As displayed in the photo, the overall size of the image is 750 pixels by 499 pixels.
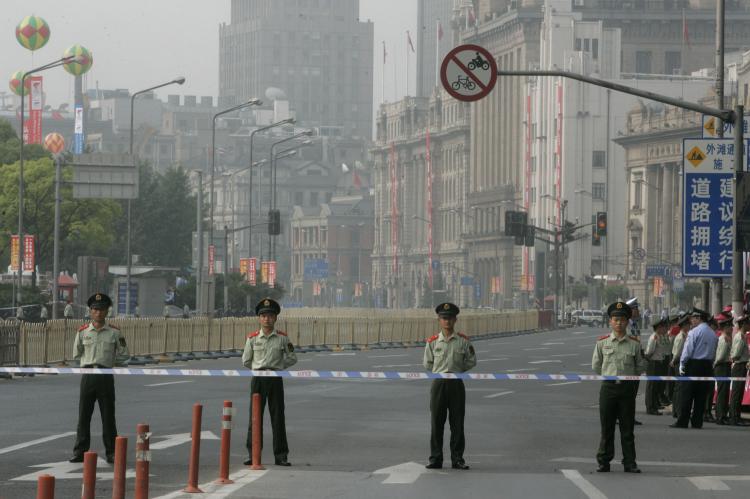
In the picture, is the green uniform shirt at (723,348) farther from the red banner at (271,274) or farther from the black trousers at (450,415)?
the red banner at (271,274)

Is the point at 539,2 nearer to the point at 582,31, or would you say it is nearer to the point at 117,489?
the point at 582,31

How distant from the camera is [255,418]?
1742cm

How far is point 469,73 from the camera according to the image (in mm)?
22906

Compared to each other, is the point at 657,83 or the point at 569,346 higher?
the point at 657,83

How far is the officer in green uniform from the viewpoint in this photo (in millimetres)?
18281

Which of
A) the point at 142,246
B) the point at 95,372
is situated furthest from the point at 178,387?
the point at 142,246

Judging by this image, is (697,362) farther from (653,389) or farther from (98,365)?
(98,365)

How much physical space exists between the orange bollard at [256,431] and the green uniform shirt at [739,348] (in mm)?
9924

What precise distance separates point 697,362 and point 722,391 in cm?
84

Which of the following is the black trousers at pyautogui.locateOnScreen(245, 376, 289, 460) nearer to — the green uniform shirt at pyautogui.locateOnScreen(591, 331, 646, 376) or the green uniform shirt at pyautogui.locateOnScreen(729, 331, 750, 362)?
the green uniform shirt at pyautogui.locateOnScreen(591, 331, 646, 376)

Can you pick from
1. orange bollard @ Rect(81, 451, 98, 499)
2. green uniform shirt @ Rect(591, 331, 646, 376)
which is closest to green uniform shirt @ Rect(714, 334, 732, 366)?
green uniform shirt @ Rect(591, 331, 646, 376)

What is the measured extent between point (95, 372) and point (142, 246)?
4024 inches

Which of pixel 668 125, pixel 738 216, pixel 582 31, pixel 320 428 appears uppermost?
pixel 582 31

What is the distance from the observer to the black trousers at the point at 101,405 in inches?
709
